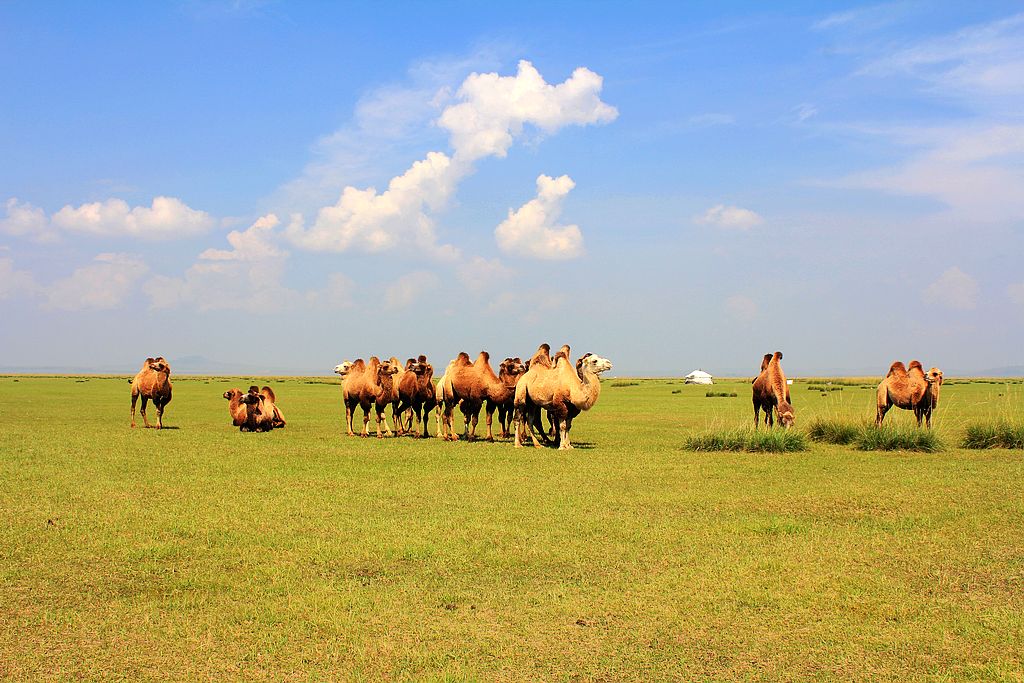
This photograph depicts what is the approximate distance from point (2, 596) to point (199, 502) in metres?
4.25

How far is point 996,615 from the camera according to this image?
6.47m

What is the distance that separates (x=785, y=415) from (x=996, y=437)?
4.74 m

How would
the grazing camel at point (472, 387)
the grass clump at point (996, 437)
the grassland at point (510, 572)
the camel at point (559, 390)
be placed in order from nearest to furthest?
the grassland at point (510, 572)
the camel at point (559, 390)
the grass clump at point (996, 437)
the grazing camel at point (472, 387)

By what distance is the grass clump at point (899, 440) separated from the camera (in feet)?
58.7

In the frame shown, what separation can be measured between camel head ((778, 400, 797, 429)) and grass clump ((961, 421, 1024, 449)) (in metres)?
3.90

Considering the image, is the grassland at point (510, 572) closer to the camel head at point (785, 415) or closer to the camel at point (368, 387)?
the camel head at point (785, 415)

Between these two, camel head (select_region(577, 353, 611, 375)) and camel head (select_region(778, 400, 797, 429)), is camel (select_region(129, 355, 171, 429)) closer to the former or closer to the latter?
camel head (select_region(577, 353, 611, 375))

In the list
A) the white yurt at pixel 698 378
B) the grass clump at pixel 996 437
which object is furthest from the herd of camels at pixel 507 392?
the white yurt at pixel 698 378

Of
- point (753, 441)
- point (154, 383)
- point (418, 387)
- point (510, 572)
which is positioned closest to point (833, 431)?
point (753, 441)

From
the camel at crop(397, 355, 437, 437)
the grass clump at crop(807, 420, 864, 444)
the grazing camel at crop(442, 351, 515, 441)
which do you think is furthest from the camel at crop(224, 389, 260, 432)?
the grass clump at crop(807, 420, 864, 444)

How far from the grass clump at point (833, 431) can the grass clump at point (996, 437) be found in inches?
97.2

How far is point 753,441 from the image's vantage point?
1805 cm

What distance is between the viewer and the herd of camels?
18.7 m

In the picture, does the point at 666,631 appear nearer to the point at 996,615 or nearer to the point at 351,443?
the point at 996,615
